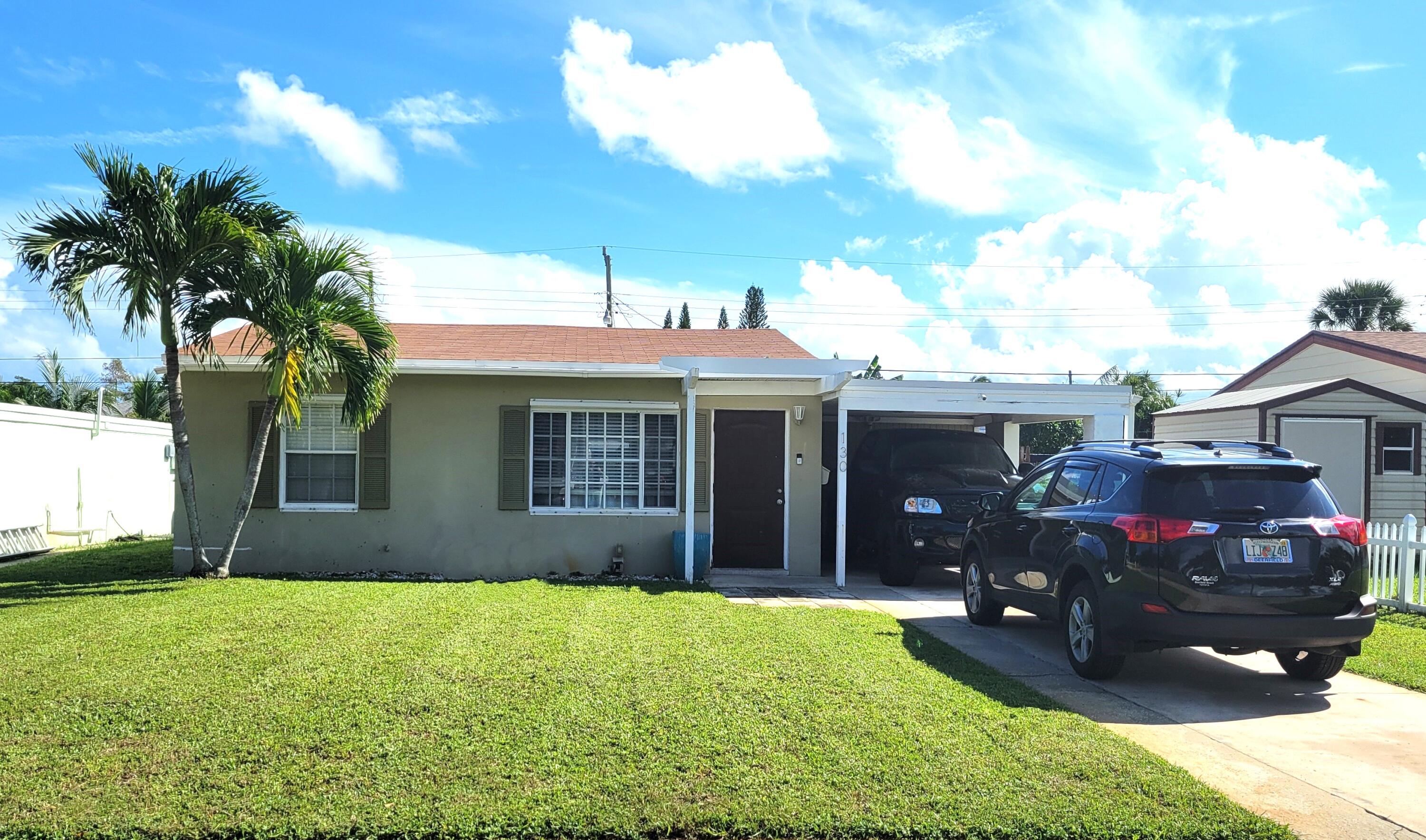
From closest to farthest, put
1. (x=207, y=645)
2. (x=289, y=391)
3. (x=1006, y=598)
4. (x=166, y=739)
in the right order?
1. (x=166, y=739)
2. (x=207, y=645)
3. (x=1006, y=598)
4. (x=289, y=391)

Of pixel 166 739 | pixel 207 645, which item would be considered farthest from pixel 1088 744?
pixel 207 645

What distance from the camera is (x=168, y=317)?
9711 mm

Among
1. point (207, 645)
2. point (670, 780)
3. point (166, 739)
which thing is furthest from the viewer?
point (207, 645)

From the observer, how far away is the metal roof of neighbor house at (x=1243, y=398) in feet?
51.1

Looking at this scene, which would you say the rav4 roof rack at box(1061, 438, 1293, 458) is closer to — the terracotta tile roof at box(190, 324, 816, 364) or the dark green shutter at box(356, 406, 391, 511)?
the terracotta tile roof at box(190, 324, 816, 364)

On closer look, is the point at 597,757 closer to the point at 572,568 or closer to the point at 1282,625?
the point at 1282,625

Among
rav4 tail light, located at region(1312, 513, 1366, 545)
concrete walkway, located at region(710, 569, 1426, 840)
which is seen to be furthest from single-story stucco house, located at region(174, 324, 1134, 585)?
rav4 tail light, located at region(1312, 513, 1366, 545)

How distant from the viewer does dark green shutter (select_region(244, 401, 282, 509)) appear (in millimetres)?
11227

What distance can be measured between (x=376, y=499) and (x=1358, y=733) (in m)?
9.79

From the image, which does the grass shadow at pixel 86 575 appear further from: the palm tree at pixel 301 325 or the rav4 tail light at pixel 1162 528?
the rav4 tail light at pixel 1162 528

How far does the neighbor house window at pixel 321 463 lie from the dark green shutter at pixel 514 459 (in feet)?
5.90

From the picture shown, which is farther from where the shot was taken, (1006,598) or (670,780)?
(1006,598)

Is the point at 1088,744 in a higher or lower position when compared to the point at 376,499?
lower

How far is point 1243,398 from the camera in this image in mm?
17141
